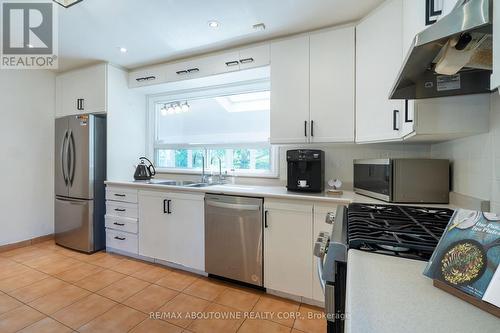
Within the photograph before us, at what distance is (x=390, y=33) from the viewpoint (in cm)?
166

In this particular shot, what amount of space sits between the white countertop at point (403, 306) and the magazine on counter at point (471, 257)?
0.11ft

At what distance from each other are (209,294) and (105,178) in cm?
199

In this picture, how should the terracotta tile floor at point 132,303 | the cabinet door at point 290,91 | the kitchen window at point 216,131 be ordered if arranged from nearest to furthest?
1. the terracotta tile floor at point 132,303
2. the cabinet door at point 290,91
3. the kitchen window at point 216,131

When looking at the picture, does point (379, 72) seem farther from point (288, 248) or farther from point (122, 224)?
point (122, 224)

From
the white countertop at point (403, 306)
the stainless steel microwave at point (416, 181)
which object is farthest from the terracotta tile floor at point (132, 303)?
the white countertop at point (403, 306)

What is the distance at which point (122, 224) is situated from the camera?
2.77m

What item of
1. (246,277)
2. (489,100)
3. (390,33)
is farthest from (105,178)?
(489,100)

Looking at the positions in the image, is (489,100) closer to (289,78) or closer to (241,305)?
(289,78)

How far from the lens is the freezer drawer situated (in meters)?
2.84

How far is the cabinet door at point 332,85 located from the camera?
1992 mm

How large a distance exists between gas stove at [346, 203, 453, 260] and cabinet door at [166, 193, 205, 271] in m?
1.44

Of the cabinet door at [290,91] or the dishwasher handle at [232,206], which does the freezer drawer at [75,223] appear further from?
the cabinet door at [290,91]

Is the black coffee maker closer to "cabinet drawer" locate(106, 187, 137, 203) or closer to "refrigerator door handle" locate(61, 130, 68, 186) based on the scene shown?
"cabinet drawer" locate(106, 187, 137, 203)

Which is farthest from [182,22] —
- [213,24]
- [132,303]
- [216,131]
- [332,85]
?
[132,303]
